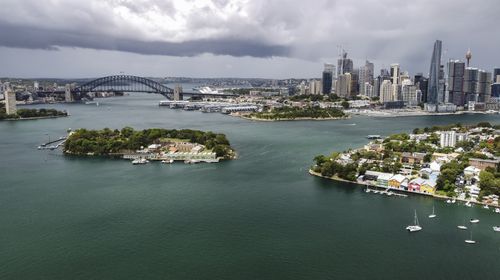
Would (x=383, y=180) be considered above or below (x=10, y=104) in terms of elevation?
below

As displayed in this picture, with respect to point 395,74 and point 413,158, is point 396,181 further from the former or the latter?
point 395,74

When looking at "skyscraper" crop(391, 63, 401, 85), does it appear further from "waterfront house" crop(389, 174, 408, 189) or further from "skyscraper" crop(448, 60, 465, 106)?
"waterfront house" crop(389, 174, 408, 189)

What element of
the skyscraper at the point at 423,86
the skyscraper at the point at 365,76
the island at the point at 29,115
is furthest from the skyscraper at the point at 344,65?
the island at the point at 29,115

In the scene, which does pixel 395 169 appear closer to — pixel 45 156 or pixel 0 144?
pixel 45 156

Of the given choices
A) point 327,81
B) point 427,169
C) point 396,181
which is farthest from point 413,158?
point 327,81

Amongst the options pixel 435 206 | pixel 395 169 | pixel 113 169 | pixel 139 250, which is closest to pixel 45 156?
pixel 113 169
